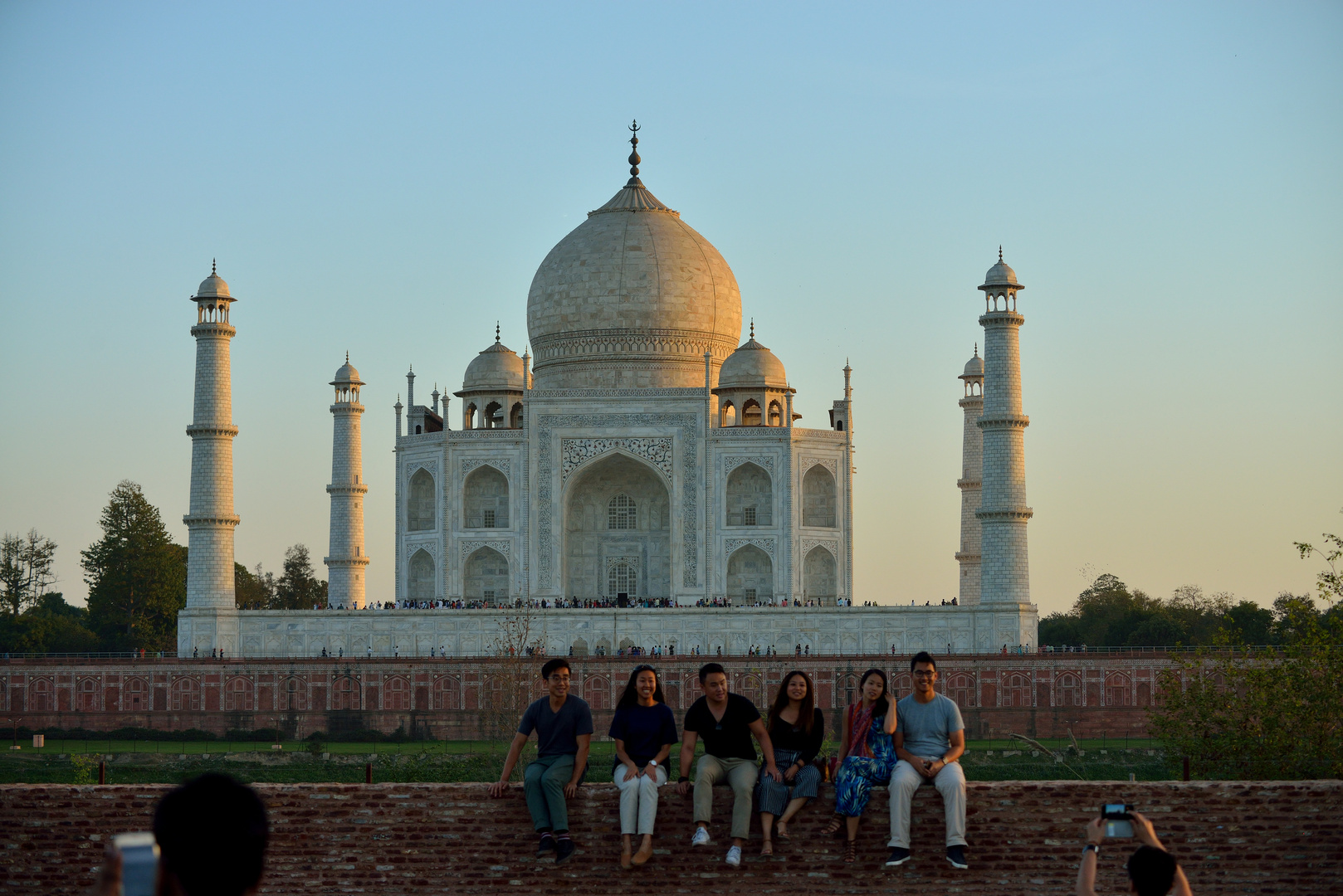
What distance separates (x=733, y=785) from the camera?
9.05 m

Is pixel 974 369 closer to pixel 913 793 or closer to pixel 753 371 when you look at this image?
pixel 753 371

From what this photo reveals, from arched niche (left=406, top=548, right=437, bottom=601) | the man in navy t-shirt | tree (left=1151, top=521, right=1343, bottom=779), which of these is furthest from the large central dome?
the man in navy t-shirt

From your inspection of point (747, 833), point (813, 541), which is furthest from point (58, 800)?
point (813, 541)

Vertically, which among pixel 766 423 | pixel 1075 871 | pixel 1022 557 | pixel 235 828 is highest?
pixel 766 423

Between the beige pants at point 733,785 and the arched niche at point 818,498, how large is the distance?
2427 centimetres

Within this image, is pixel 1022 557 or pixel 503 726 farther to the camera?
pixel 1022 557

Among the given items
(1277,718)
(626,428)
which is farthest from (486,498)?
(1277,718)

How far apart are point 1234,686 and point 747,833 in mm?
9408

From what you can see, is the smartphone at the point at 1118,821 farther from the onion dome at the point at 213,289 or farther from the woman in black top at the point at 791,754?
the onion dome at the point at 213,289

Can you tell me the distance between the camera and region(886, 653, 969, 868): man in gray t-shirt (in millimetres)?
8883

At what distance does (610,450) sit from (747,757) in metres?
24.2

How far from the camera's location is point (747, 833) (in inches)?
361

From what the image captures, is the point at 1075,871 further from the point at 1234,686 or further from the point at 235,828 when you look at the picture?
the point at 1234,686

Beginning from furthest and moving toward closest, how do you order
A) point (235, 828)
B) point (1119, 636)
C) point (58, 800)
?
point (1119, 636), point (58, 800), point (235, 828)
